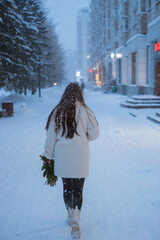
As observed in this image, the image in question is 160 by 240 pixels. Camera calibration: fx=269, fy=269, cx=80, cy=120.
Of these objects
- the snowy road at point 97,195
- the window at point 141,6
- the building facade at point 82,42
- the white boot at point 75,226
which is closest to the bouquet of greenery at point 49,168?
the white boot at point 75,226

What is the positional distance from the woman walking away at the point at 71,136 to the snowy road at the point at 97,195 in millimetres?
557

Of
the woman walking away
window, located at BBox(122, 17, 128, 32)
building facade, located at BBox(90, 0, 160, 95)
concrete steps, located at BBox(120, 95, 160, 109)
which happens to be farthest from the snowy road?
window, located at BBox(122, 17, 128, 32)

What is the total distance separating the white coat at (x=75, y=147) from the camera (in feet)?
9.86

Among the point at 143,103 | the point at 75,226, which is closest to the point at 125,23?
the point at 143,103

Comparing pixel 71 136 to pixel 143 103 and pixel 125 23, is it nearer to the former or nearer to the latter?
pixel 143 103

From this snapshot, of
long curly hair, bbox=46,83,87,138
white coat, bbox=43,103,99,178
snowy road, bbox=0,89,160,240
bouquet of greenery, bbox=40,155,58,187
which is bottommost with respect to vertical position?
snowy road, bbox=0,89,160,240

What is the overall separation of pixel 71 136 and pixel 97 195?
187 centimetres

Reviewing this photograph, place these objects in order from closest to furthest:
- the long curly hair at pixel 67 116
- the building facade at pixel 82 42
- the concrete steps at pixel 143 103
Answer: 1. the long curly hair at pixel 67 116
2. the concrete steps at pixel 143 103
3. the building facade at pixel 82 42

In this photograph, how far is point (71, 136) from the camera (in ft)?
9.77

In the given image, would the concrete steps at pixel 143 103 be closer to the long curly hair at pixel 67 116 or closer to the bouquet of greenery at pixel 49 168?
the bouquet of greenery at pixel 49 168

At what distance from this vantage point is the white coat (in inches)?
118

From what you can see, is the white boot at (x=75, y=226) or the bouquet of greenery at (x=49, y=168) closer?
the white boot at (x=75, y=226)

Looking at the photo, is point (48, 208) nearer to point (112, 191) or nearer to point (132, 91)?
point (112, 191)

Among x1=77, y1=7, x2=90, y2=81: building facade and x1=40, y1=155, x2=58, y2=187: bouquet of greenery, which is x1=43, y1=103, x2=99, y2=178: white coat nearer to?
x1=40, y1=155, x2=58, y2=187: bouquet of greenery
